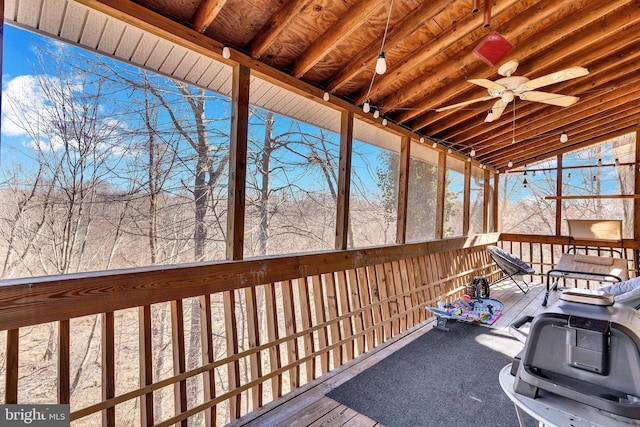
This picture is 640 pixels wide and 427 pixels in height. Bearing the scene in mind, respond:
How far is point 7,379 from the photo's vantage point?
148 cm

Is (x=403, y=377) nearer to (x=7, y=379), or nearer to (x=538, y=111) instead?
(x=7, y=379)

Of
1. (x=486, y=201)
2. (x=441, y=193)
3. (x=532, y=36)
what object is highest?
(x=532, y=36)

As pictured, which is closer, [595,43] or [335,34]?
[335,34]

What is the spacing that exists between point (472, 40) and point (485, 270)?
507cm

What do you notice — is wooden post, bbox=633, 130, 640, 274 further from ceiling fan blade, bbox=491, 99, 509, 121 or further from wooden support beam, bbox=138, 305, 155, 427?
wooden support beam, bbox=138, 305, 155, 427

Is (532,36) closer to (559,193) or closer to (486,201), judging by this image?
(486,201)

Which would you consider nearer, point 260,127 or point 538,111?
point 260,127

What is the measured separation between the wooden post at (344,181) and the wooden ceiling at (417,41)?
328 mm

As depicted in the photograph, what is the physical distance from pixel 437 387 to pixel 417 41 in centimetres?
298

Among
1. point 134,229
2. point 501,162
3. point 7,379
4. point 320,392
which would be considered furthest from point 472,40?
point 501,162

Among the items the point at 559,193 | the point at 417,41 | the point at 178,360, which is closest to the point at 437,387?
the point at 178,360

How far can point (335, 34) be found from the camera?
94.5 inches

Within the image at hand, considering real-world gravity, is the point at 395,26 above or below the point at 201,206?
above

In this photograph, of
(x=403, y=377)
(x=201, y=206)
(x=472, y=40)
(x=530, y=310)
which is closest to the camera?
(x=403, y=377)
